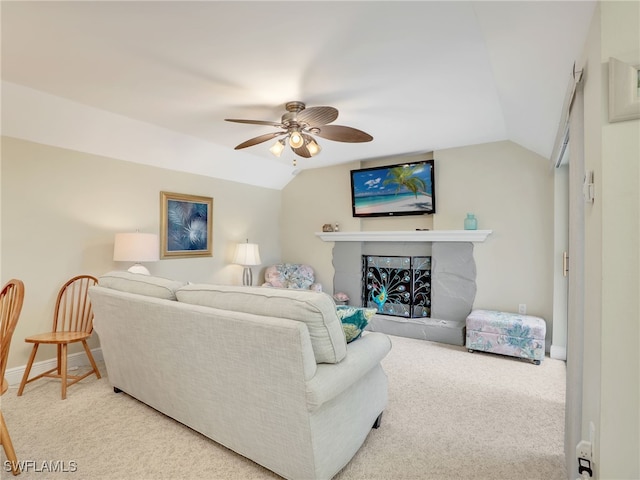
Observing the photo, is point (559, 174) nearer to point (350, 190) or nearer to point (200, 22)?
point (350, 190)

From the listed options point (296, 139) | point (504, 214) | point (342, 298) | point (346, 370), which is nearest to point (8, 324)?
point (346, 370)

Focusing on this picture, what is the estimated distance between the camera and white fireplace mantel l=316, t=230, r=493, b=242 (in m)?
4.08

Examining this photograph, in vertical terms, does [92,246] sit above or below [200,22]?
below

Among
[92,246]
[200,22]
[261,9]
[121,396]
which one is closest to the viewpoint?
[261,9]

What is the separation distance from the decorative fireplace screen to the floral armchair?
80cm

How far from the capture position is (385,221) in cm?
491

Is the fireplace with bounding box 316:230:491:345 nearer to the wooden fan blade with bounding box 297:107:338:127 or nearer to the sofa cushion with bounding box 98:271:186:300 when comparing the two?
the wooden fan blade with bounding box 297:107:338:127

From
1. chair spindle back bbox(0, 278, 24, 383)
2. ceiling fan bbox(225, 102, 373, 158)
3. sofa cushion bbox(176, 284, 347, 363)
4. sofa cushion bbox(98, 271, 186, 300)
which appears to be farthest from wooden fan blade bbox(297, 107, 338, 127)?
chair spindle back bbox(0, 278, 24, 383)

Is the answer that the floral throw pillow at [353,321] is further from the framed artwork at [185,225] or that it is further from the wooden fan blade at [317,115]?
the framed artwork at [185,225]

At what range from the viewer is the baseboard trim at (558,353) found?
3518 millimetres

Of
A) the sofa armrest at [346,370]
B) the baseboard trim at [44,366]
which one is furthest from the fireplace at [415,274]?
the baseboard trim at [44,366]

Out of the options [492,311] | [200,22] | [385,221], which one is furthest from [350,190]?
[200,22]

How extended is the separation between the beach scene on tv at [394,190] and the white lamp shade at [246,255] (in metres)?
1.62

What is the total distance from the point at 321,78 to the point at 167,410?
258 cm
